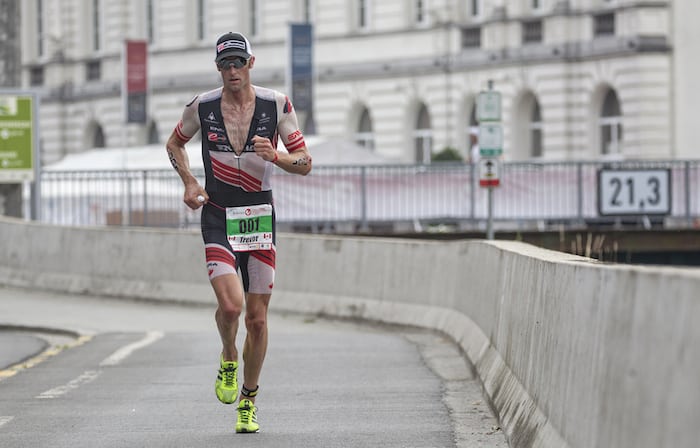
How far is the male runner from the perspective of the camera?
404 inches

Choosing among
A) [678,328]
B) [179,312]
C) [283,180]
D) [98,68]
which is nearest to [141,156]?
[283,180]

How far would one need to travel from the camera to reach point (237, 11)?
68.9 meters

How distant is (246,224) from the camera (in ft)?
33.9

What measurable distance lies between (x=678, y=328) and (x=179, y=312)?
734 inches

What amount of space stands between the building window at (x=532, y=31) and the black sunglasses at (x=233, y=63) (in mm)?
46052

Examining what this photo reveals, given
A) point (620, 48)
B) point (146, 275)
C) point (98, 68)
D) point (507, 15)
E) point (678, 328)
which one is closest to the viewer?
point (678, 328)

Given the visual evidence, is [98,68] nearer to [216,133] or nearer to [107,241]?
[107,241]

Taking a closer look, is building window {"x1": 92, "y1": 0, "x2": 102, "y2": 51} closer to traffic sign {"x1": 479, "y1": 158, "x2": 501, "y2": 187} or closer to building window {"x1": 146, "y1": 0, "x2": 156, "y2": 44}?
building window {"x1": 146, "y1": 0, "x2": 156, "y2": 44}

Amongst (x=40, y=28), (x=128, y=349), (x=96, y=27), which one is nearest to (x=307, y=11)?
(x=96, y=27)

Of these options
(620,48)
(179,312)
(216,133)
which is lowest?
(179,312)

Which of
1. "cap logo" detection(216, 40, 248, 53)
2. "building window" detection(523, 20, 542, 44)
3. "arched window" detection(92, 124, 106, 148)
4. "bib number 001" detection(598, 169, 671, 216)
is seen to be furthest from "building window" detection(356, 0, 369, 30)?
"cap logo" detection(216, 40, 248, 53)

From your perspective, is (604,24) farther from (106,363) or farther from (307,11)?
(106,363)

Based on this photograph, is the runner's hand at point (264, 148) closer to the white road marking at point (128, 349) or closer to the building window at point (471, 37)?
the white road marking at point (128, 349)

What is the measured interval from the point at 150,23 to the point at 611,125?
24.3m
